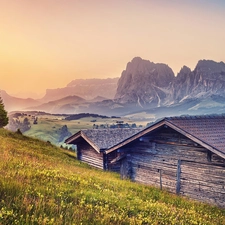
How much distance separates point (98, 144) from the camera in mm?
28000

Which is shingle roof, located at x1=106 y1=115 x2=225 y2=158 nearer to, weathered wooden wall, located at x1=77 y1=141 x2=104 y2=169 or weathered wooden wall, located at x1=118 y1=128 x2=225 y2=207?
weathered wooden wall, located at x1=118 y1=128 x2=225 y2=207

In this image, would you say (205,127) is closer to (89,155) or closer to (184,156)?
(184,156)

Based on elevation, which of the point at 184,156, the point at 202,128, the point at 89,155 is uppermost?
the point at 202,128

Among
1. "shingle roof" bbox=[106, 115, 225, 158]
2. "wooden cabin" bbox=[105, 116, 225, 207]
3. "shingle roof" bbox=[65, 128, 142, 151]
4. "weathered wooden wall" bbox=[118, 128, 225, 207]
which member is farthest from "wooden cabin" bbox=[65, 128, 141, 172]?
"shingle roof" bbox=[106, 115, 225, 158]

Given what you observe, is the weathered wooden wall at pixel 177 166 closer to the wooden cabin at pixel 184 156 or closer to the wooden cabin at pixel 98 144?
the wooden cabin at pixel 184 156

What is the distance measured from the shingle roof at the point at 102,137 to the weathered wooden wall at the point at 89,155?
1.24m

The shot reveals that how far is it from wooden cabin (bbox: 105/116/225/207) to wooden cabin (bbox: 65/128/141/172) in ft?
29.0

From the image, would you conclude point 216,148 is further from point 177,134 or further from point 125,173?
point 125,173

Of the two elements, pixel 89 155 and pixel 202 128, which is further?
pixel 89 155

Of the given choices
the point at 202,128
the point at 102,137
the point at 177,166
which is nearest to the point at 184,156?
the point at 177,166

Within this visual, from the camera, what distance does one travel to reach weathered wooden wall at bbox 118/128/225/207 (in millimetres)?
13758

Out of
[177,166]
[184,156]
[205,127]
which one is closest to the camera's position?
[205,127]

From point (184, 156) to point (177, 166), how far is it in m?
0.83

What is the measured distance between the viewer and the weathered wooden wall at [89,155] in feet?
94.7
